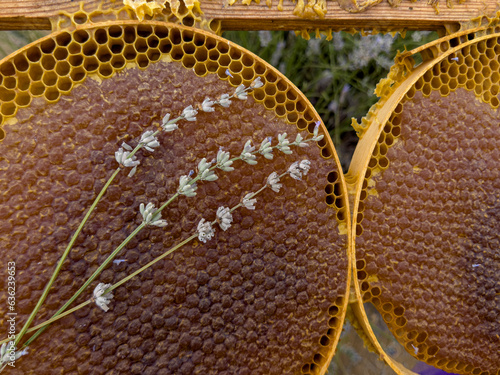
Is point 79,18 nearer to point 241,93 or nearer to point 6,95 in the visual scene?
point 6,95

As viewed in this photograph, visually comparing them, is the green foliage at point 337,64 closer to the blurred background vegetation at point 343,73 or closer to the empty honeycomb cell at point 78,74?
the blurred background vegetation at point 343,73

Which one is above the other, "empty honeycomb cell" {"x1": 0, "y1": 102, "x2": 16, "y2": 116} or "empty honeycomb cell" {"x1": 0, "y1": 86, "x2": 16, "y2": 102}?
"empty honeycomb cell" {"x1": 0, "y1": 86, "x2": 16, "y2": 102}

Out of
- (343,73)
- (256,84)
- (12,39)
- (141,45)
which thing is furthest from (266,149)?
(12,39)

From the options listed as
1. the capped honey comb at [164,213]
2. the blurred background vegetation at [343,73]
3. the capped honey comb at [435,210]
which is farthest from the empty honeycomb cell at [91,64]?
the capped honey comb at [435,210]

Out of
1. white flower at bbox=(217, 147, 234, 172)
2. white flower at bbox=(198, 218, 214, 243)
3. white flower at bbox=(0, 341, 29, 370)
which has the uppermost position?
white flower at bbox=(217, 147, 234, 172)

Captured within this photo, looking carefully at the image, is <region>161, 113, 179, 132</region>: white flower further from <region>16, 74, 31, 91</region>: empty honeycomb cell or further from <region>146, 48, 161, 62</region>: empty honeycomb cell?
<region>16, 74, 31, 91</region>: empty honeycomb cell

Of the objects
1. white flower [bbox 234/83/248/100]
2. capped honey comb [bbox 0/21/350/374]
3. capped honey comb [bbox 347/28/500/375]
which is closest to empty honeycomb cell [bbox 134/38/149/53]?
capped honey comb [bbox 0/21/350/374]

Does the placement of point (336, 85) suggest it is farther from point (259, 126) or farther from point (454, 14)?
point (259, 126)
